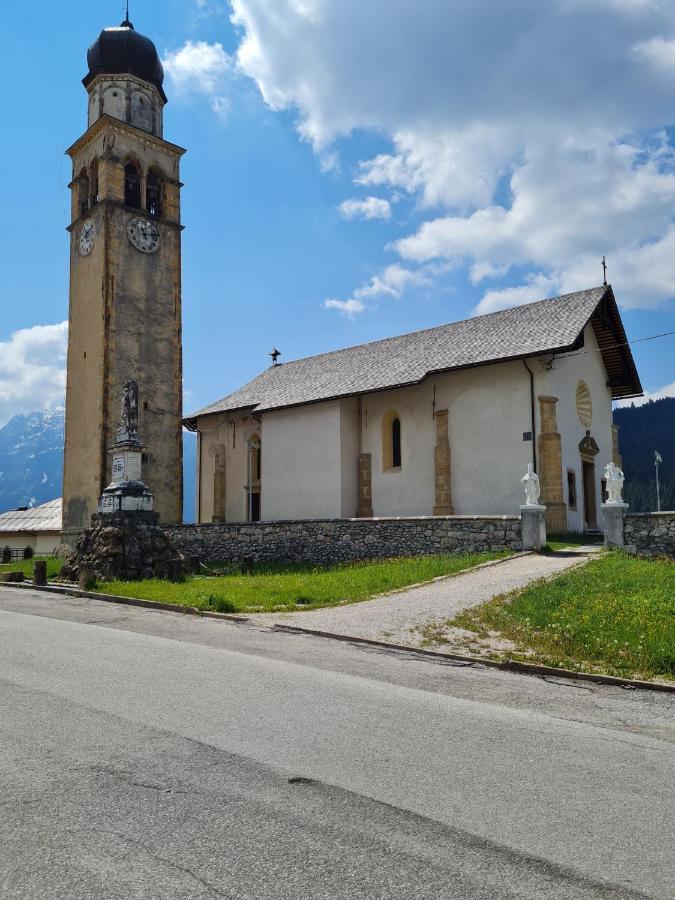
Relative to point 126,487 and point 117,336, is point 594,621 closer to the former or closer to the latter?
point 126,487

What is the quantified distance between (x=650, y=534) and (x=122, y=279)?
26.3m

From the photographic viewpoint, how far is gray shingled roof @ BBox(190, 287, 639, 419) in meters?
25.8

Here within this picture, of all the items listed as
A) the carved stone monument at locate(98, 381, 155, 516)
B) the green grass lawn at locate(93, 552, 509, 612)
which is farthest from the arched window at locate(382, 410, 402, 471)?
the carved stone monument at locate(98, 381, 155, 516)

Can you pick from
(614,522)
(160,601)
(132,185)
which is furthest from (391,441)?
(132,185)

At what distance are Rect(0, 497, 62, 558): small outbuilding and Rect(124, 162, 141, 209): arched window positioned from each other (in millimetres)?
18373

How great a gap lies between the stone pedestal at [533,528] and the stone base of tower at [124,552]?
9.60 meters

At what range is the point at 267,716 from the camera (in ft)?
20.0

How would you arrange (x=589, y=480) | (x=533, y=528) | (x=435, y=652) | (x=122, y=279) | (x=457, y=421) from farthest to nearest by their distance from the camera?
(x=122, y=279) < (x=589, y=480) < (x=457, y=421) < (x=533, y=528) < (x=435, y=652)

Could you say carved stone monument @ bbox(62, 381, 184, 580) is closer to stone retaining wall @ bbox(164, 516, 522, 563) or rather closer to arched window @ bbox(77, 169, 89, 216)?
stone retaining wall @ bbox(164, 516, 522, 563)

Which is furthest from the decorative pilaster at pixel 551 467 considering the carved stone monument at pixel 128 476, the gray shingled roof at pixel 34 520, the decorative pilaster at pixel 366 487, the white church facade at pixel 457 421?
the gray shingled roof at pixel 34 520

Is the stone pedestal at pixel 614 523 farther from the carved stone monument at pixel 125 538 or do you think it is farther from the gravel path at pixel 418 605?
the carved stone monument at pixel 125 538

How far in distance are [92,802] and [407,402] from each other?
84.0 feet

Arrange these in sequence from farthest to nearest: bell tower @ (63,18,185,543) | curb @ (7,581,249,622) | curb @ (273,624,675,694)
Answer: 1. bell tower @ (63,18,185,543)
2. curb @ (7,581,249,622)
3. curb @ (273,624,675,694)

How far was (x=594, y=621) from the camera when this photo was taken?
1029 centimetres
